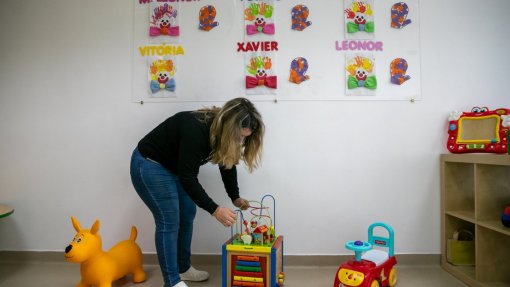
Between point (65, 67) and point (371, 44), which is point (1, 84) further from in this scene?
point (371, 44)

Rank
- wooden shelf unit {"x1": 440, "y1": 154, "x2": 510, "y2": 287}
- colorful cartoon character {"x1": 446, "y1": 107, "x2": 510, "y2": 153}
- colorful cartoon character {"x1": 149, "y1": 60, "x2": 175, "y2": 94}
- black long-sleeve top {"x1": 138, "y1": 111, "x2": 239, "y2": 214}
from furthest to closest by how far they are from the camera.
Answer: colorful cartoon character {"x1": 149, "y1": 60, "x2": 175, "y2": 94}
colorful cartoon character {"x1": 446, "y1": 107, "x2": 510, "y2": 153}
wooden shelf unit {"x1": 440, "y1": 154, "x2": 510, "y2": 287}
black long-sleeve top {"x1": 138, "y1": 111, "x2": 239, "y2": 214}

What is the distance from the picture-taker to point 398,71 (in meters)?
2.37

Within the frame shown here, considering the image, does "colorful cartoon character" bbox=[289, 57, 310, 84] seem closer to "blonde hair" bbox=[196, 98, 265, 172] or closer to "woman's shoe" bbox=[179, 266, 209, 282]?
"blonde hair" bbox=[196, 98, 265, 172]

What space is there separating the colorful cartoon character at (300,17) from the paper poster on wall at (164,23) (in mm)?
794

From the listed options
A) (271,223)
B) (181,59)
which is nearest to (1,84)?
(181,59)

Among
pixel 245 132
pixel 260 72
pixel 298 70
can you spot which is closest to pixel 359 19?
pixel 298 70

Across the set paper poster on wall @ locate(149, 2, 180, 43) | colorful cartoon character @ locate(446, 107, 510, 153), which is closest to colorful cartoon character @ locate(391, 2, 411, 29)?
colorful cartoon character @ locate(446, 107, 510, 153)

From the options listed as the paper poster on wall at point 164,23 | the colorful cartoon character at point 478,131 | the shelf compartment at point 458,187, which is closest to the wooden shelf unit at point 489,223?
the colorful cartoon character at point 478,131

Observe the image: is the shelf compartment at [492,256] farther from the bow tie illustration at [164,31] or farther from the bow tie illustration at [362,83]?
the bow tie illustration at [164,31]

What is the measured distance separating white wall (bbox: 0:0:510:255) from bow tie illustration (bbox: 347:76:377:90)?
0.12 metres

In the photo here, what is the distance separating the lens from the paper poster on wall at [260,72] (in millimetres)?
2371

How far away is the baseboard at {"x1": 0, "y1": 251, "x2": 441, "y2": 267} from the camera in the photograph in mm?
2350

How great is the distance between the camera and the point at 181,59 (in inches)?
95.3

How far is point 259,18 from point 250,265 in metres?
1.58
